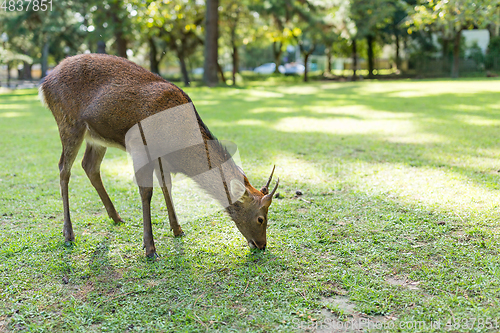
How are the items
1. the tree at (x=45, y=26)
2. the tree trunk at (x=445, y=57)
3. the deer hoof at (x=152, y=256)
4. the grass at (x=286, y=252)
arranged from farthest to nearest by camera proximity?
the tree trunk at (x=445, y=57) < the tree at (x=45, y=26) < the deer hoof at (x=152, y=256) < the grass at (x=286, y=252)

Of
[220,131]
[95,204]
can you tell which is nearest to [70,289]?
[95,204]

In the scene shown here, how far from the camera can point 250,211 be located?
11.8 feet

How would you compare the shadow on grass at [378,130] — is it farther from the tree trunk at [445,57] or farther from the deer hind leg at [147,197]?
the tree trunk at [445,57]

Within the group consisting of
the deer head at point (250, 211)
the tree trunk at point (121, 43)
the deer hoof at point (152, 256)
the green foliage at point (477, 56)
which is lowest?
the deer hoof at point (152, 256)

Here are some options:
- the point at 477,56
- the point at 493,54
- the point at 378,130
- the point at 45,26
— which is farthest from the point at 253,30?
the point at 378,130

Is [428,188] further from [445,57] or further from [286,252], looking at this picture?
[445,57]

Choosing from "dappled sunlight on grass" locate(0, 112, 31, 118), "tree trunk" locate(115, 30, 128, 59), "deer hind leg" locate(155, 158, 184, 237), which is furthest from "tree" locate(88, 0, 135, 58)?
"deer hind leg" locate(155, 158, 184, 237)

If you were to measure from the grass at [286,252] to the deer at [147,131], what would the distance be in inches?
16.2

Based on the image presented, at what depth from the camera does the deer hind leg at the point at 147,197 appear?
12.2 ft

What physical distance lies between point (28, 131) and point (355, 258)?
9.20 meters

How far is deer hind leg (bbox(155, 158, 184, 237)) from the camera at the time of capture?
3.90 m

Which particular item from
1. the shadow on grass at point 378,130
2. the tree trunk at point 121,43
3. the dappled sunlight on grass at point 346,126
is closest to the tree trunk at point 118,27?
the tree trunk at point 121,43

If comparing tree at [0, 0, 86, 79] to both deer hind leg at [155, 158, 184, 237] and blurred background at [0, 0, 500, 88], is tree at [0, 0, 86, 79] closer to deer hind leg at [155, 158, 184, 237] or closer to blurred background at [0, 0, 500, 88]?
blurred background at [0, 0, 500, 88]

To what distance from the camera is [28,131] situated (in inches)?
396
